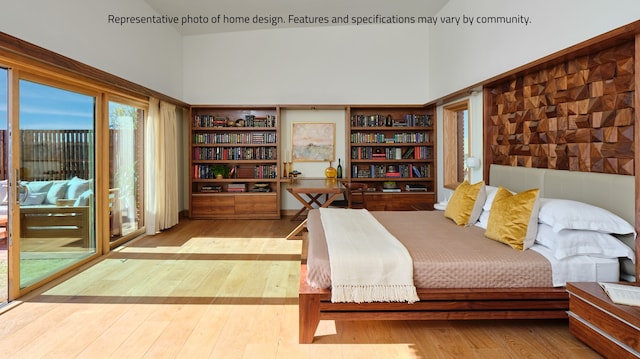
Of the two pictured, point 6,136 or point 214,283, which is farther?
point 214,283

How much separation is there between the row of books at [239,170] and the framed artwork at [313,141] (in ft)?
1.54

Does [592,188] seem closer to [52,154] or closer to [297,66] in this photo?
[52,154]

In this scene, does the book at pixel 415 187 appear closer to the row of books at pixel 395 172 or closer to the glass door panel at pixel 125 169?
the row of books at pixel 395 172

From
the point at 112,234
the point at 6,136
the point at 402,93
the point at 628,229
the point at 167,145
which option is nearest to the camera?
the point at 628,229

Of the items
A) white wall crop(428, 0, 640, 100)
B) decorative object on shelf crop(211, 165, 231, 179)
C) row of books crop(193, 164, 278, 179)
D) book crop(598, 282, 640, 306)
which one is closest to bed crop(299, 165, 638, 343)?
book crop(598, 282, 640, 306)

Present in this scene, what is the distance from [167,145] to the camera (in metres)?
5.82

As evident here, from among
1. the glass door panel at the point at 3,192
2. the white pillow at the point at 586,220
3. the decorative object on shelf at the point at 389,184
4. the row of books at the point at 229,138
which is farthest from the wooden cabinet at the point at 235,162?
the white pillow at the point at 586,220

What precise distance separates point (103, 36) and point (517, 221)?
432 cm

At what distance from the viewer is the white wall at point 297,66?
677cm

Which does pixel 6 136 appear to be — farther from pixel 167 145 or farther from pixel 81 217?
pixel 167 145

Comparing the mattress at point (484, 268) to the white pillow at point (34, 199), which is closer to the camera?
the mattress at point (484, 268)

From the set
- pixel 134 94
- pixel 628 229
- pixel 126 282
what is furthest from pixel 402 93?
pixel 126 282

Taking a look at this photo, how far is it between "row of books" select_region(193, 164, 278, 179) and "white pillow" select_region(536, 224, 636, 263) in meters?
4.87

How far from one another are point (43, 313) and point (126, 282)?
0.71m
